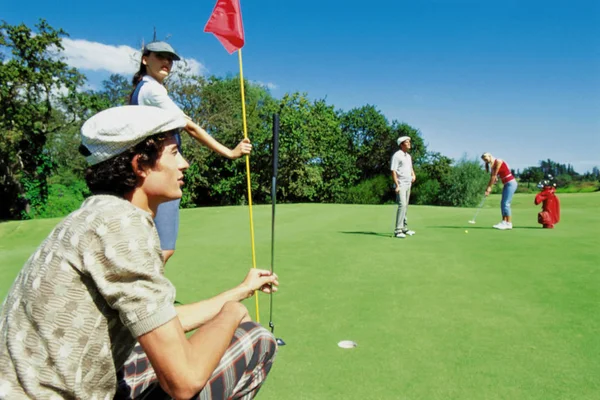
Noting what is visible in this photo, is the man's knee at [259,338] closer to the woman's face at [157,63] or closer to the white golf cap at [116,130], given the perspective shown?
the white golf cap at [116,130]

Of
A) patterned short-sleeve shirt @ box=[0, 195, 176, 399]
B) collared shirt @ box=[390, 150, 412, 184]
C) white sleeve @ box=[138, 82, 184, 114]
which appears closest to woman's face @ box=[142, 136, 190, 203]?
patterned short-sleeve shirt @ box=[0, 195, 176, 399]

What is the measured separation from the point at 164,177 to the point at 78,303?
21.0 inches

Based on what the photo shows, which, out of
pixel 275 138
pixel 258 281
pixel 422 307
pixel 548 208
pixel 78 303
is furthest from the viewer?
pixel 548 208

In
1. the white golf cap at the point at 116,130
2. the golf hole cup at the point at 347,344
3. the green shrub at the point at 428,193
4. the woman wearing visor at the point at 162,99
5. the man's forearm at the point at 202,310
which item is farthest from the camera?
the green shrub at the point at 428,193

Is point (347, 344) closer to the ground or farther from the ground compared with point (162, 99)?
closer to the ground

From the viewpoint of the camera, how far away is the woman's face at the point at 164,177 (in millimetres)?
1721

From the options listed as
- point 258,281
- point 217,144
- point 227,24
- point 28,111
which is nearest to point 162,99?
point 217,144

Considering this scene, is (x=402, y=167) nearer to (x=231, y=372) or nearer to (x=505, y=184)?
(x=505, y=184)

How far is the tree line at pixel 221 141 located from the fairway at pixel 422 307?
17.6 meters

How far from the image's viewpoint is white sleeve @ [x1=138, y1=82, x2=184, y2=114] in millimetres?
3491

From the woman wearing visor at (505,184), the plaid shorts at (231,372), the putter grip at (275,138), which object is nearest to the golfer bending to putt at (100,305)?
the plaid shorts at (231,372)

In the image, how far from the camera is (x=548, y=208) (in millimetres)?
10531

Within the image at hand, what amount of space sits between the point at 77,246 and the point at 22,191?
1081 inches

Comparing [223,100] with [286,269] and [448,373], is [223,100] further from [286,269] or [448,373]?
[448,373]
